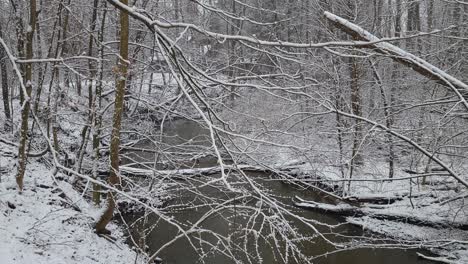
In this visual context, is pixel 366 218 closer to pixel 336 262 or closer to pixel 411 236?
pixel 411 236

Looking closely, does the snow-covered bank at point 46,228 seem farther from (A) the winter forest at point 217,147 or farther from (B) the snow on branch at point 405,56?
(B) the snow on branch at point 405,56

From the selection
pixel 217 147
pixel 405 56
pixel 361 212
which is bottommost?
pixel 361 212

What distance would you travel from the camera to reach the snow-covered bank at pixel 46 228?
6.38 m

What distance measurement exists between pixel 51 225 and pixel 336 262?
6.14 meters

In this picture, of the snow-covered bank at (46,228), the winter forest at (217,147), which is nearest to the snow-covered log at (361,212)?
the winter forest at (217,147)

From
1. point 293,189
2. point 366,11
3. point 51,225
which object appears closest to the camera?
point 51,225

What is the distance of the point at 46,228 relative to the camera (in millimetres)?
7332

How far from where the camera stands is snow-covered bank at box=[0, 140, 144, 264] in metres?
6.38

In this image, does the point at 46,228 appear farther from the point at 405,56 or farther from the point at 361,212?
the point at 361,212

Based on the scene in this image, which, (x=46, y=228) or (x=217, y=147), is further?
(x=46, y=228)

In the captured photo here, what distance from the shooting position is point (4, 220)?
22.4 feet

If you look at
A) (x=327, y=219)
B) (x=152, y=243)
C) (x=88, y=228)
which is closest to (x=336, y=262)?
(x=327, y=219)

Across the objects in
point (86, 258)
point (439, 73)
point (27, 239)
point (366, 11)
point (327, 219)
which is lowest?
point (327, 219)

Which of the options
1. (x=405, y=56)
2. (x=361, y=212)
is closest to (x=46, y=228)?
(x=405, y=56)
